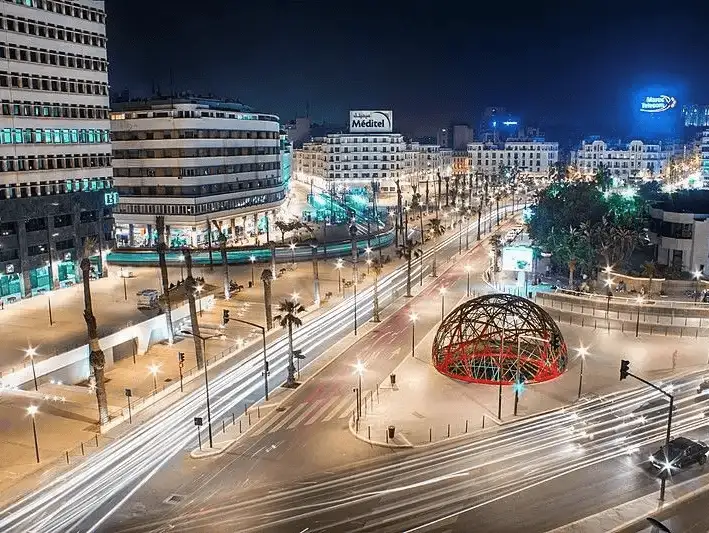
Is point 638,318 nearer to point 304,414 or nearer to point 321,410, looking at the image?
point 321,410

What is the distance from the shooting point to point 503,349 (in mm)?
51062

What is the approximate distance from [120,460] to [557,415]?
26.7m

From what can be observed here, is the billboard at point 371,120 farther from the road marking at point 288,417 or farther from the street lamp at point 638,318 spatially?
the road marking at point 288,417

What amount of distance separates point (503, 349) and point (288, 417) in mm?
16974

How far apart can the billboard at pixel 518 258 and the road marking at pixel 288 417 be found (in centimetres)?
4289

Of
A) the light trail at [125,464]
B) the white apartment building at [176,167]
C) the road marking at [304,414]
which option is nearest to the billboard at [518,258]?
the light trail at [125,464]

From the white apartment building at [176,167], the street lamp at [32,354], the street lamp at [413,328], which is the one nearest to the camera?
the street lamp at [32,354]

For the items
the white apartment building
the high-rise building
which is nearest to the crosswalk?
the high-rise building

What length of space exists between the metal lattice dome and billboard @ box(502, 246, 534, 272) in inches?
1117

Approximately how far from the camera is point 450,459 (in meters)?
37.8

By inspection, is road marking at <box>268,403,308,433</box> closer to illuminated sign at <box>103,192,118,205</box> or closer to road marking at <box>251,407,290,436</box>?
road marking at <box>251,407,290,436</box>

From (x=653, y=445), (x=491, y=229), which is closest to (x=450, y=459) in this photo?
(x=653, y=445)

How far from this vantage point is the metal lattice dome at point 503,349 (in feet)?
167

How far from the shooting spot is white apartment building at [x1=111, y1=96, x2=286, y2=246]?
10712 centimetres
